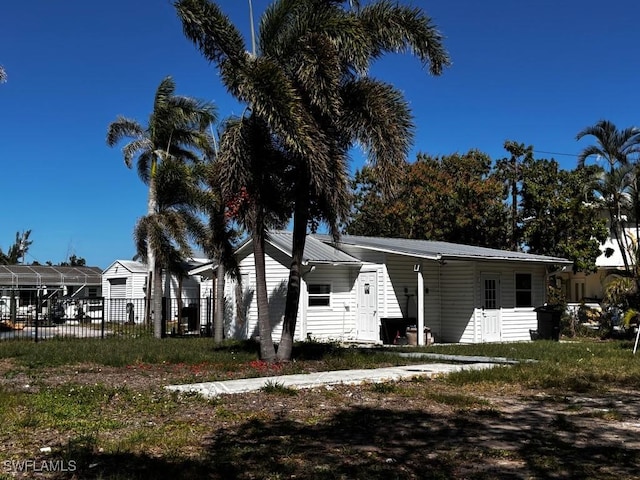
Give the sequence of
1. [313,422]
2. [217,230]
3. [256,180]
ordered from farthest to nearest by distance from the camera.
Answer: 1. [217,230]
2. [256,180]
3. [313,422]

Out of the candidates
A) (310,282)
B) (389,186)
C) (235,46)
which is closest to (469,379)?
(389,186)

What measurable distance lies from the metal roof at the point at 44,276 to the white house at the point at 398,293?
28524mm

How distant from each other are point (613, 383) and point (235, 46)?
372 inches

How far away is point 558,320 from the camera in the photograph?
67.1 feet

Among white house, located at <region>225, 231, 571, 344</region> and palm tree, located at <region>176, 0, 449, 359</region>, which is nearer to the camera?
palm tree, located at <region>176, 0, 449, 359</region>

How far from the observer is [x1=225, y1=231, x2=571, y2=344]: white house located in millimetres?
19953

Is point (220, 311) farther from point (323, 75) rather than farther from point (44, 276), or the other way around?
point (44, 276)

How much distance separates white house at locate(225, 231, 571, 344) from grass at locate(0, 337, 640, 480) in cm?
629

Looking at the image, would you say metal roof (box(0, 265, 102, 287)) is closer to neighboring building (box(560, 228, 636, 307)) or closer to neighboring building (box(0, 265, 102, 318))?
neighboring building (box(0, 265, 102, 318))

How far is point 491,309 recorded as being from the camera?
2045cm

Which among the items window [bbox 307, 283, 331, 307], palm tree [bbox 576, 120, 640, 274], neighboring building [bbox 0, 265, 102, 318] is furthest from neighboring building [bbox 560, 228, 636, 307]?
neighboring building [bbox 0, 265, 102, 318]

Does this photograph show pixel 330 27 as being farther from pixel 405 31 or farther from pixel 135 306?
pixel 135 306

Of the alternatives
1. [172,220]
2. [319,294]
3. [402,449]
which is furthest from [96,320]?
[402,449]

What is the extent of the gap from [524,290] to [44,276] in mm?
35512
